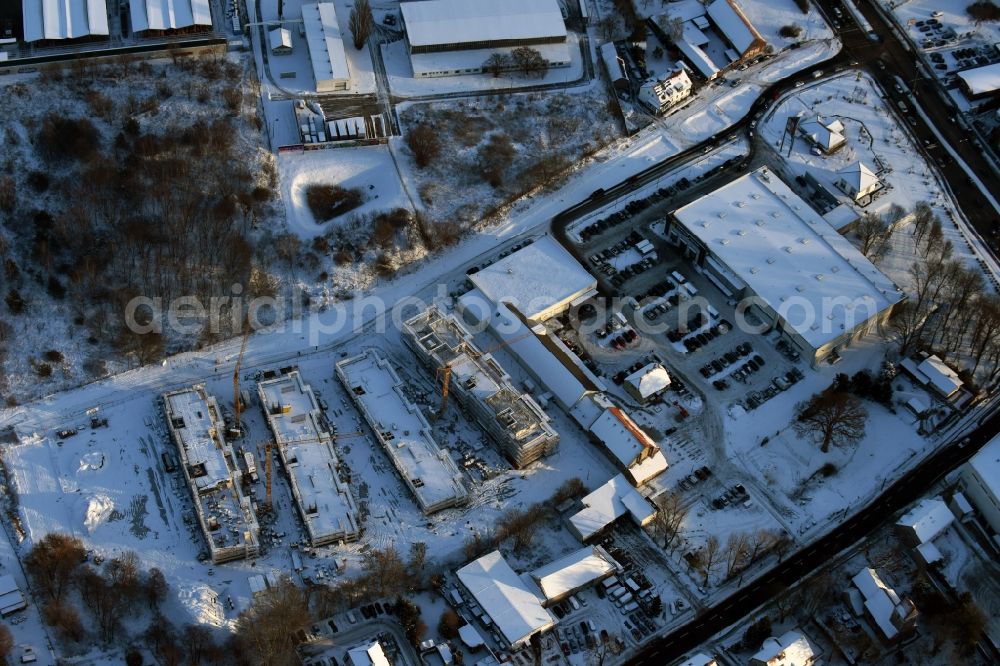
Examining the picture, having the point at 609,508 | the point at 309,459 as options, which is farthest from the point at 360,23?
the point at 609,508

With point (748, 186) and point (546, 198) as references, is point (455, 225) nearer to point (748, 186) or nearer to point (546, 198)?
point (546, 198)

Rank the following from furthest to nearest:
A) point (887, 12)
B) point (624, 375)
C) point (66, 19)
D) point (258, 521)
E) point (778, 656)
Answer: point (887, 12) < point (66, 19) < point (624, 375) < point (258, 521) < point (778, 656)

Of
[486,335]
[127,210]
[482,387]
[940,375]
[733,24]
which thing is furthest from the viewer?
[733,24]

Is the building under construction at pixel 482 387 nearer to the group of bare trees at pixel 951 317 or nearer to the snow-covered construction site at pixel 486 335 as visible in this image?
the snow-covered construction site at pixel 486 335

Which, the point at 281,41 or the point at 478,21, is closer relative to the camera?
the point at 281,41

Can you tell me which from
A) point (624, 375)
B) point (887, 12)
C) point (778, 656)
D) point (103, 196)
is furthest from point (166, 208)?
point (887, 12)

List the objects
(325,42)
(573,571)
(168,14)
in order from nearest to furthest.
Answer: (573,571)
(168,14)
(325,42)

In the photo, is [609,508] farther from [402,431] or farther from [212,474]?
[212,474]
